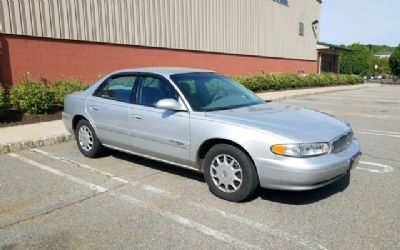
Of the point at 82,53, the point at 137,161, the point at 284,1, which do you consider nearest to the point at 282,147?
the point at 137,161

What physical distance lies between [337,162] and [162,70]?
269 centimetres

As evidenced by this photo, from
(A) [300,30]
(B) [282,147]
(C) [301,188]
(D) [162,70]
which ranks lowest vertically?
(C) [301,188]

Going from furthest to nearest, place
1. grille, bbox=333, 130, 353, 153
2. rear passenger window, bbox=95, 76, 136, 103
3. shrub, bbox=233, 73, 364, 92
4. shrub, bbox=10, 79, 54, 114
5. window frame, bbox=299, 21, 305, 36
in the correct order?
window frame, bbox=299, 21, 305, 36
shrub, bbox=233, 73, 364, 92
shrub, bbox=10, 79, 54, 114
rear passenger window, bbox=95, 76, 136, 103
grille, bbox=333, 130, 353, 153

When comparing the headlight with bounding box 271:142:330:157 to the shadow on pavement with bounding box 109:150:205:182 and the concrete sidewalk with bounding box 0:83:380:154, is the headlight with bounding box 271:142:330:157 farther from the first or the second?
the concrete sidewalk with bounding box 0:83:380:154

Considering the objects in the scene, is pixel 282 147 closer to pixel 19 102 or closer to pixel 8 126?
pixel 8 126

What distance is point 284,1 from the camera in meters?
24.8

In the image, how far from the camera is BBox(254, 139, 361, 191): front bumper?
3766 millimetres

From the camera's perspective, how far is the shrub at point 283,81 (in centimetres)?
1769

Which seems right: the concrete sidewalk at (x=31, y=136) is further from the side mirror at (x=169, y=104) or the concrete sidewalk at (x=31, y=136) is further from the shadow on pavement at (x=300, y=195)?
the shadow on pavement at (x=300, y=195)

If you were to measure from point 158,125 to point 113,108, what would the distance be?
1021 millimetres

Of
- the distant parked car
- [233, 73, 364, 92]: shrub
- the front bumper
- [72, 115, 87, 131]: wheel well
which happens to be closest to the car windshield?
the distant parked car

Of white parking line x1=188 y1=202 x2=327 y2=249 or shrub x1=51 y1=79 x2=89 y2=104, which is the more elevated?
shrub x1=51 y1=79 x2=89 y2=104

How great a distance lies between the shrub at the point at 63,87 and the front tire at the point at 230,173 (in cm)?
682

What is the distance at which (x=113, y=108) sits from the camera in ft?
18.0
